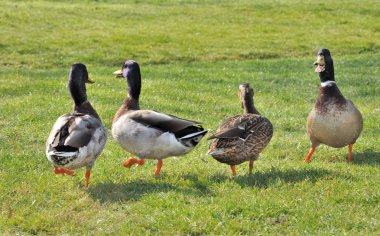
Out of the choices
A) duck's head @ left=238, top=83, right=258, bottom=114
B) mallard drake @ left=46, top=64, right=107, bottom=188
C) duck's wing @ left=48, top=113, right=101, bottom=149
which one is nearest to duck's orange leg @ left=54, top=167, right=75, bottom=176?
mallard drake @ left=46, top=64, right=107, bottom=188

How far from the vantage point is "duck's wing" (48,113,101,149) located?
8102 mm

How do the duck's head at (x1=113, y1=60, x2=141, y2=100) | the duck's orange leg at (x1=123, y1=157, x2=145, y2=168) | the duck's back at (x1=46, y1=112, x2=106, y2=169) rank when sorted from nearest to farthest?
the duck's back at (x1=46, y1=112, x2=106, y2=169) → the duck's orange leg at (x1=123, y1=157, x2=145, y2=168) → the duck's head at (x1=113, y1=60, x2=141, y2=100)

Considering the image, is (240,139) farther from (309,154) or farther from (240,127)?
(309,154)

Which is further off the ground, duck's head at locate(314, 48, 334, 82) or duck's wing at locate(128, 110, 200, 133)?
duck's head at locate(314, 48, 334, 82)

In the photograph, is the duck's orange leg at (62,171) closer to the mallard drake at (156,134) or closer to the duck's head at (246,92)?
the mallard drake at (156,134)

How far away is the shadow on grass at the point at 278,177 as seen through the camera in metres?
8.45

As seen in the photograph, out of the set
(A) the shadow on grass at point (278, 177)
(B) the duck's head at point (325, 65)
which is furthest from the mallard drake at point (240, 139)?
(B) the duck's head at point (325, 65)

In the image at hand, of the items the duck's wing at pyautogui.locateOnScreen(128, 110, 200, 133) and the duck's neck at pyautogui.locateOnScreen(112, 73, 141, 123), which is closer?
the duck's wing at pyautogui.locateOnScreen(128, 110, 200, 133)

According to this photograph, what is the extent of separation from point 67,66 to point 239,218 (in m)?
15.1

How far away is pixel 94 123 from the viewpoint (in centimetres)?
880

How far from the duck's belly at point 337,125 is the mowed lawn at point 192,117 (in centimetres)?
41

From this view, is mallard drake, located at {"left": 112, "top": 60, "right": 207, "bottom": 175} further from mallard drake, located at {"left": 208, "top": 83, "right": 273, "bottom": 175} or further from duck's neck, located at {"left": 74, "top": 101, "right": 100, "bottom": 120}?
duck's neck, located at {"left": 74, "top": 101, "right": 100, "bottom": 120}

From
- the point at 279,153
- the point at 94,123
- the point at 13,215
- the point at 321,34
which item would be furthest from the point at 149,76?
the point at 321,34

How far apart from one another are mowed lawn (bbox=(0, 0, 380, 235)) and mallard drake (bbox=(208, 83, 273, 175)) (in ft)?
1.05
